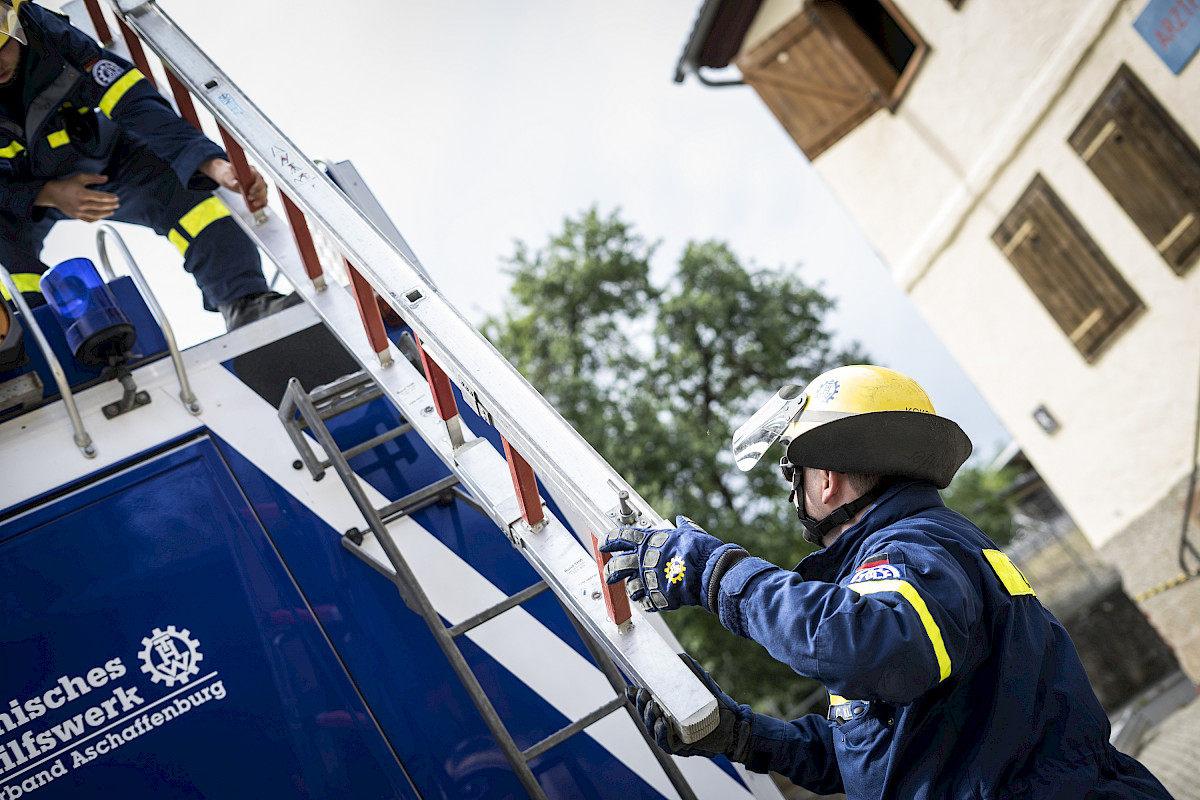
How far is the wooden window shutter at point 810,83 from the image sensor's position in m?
11.3

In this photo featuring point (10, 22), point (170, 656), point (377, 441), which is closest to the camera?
point (170, 656)

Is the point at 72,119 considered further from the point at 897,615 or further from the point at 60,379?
the point at 897,615

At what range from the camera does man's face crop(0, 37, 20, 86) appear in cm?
326

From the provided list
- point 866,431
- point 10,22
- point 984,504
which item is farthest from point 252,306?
point 984,504

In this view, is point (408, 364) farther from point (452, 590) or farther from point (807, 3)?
point (807, 3)

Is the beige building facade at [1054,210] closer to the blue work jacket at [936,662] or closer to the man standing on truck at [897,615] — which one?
the man standing on truck at [897,615]

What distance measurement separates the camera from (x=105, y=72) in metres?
3.41

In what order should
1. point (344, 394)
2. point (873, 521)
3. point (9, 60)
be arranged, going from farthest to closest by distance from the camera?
point (9, 60), point (344, 394), point (873, 521)

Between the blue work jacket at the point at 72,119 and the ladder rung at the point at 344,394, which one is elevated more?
the blue work jacket at the point at 72,119

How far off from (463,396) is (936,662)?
125 centimetres

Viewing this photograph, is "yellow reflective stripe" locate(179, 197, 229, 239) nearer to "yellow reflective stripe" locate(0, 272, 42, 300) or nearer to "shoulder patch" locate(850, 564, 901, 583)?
"yellow reflective stripe" locate(0, 272, 42, 300)

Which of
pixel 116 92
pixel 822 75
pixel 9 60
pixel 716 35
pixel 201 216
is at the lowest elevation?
pixel 201 216

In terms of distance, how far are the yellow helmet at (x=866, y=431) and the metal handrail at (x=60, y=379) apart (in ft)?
6.34

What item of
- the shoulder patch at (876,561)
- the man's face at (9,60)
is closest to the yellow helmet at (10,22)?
the man's face at (9,60)
